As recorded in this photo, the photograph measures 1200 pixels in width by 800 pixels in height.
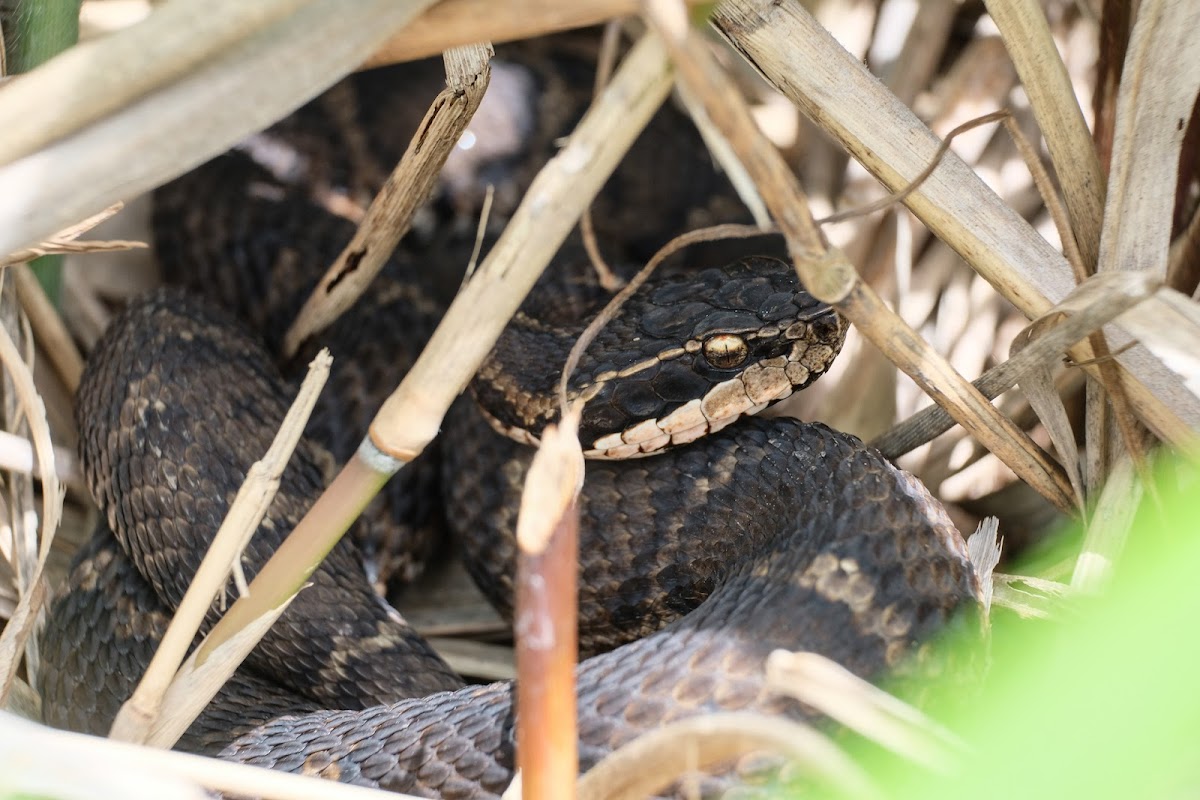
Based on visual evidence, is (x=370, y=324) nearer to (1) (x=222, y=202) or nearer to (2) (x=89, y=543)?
(1) (x=222, y=202)

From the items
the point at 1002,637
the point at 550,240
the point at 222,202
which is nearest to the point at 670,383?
the point at 1002,637

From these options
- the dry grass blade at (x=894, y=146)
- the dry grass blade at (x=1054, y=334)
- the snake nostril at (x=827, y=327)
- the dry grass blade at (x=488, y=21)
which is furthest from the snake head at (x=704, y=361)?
the dry grass blade at (x=488, y=21)

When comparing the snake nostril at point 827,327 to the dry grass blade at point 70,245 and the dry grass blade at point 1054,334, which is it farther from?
the dry grass blade at point 70,245

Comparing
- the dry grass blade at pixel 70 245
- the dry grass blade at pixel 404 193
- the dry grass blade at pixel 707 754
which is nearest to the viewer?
the dry grass blade at pixel 707 754

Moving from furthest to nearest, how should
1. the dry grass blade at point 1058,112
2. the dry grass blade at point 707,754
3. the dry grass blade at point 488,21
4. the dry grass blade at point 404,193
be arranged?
the dry grass blade at point 404,193 → the dry grass blade at point 1058,112 → the dry grass blade at point 488,21 → the dry grass blade at point 707,754

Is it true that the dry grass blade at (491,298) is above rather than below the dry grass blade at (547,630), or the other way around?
above

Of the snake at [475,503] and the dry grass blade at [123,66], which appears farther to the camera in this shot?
the snake at [475,503]
